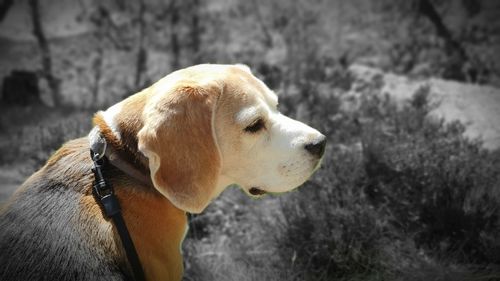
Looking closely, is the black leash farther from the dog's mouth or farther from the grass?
the grass

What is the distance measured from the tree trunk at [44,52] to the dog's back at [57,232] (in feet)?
16.5

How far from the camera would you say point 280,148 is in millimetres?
2418

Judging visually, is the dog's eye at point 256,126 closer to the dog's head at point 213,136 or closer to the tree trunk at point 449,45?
the dog's head at point 213,136

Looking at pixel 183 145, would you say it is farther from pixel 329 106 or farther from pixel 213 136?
pixel 329 106

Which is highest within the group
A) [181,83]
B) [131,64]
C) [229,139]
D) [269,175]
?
[181,83]

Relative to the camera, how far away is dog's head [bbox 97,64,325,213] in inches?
83.3

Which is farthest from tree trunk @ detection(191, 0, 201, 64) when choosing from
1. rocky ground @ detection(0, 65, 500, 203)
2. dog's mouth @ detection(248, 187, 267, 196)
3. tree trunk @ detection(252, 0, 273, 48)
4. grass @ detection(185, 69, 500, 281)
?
dog's mouth @ detection(248, 187, 267, 196)

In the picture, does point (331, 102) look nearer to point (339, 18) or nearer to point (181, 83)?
point (339, 18)

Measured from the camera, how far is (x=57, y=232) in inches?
81.7

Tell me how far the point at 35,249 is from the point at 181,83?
1.01 m

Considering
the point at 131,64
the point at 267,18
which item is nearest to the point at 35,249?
the point at 131,64

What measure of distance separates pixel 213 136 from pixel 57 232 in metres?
0.84

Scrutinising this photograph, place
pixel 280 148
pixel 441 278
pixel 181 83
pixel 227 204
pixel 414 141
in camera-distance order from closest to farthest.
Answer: pixel 181 83
pixel 280 148
pixel 441 278
pixel 414 141
pixel 227 204

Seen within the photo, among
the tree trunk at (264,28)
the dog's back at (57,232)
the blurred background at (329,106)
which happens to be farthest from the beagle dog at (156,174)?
the tree trunk at (264,28)
